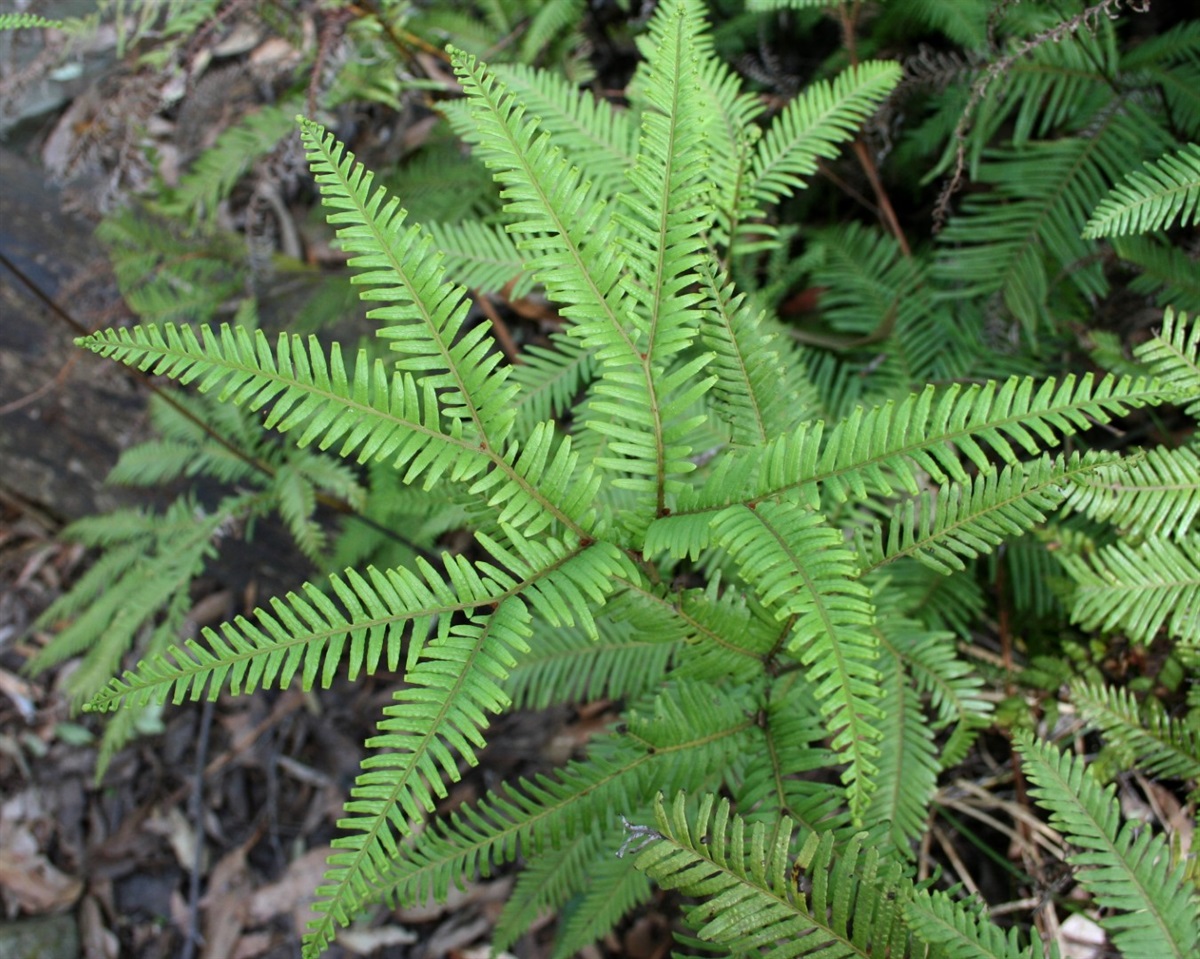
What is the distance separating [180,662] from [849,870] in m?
0.97

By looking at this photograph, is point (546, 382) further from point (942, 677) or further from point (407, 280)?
point (942, 677)

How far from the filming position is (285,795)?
334cm

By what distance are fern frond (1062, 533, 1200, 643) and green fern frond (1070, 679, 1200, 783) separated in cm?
14

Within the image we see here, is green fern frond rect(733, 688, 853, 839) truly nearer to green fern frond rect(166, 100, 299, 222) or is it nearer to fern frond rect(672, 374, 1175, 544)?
fern frond rect(672, 374, 1175, 544)

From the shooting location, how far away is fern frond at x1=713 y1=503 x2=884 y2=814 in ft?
3.17

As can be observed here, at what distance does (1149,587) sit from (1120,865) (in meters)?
0.58

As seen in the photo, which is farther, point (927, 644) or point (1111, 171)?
point (1111, 171)

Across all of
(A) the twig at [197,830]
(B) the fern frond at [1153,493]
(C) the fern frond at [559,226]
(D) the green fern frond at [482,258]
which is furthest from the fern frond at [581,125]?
(A) the twig at [197,830]

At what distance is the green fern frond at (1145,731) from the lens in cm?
159

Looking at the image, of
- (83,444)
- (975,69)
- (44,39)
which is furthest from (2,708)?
(975,69)

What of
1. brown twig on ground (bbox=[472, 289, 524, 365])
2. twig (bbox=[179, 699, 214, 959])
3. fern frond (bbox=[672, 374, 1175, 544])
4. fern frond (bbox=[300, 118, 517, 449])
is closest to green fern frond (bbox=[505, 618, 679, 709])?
fern frond (bbox=[672, 374, 1175, 544])

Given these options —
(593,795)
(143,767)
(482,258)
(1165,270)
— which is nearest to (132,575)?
(143,767)

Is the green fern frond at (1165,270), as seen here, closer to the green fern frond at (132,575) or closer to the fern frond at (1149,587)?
the fern frond at (1149,587)

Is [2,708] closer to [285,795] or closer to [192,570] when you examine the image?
[285,795]
